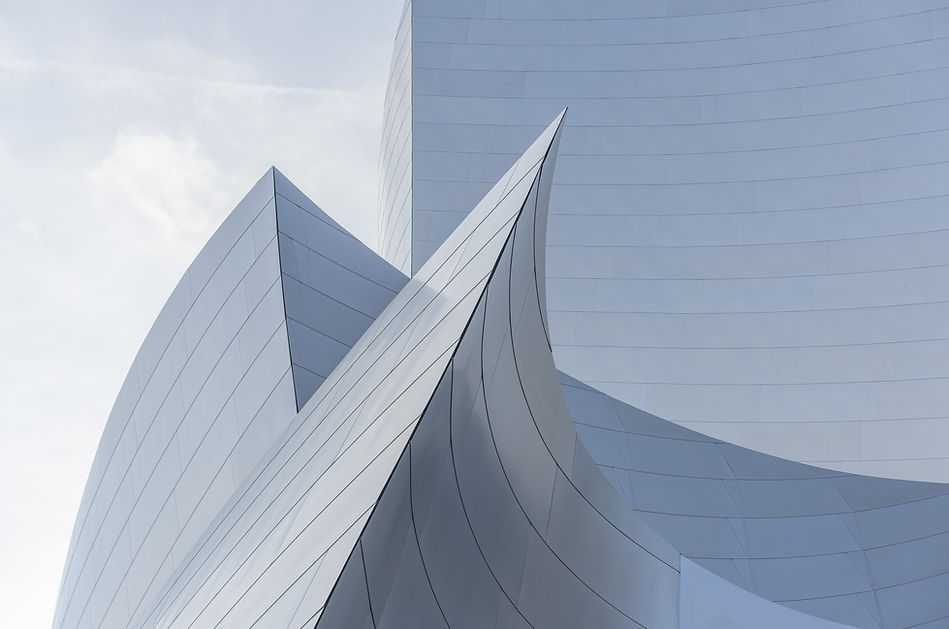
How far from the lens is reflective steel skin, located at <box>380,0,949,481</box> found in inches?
732

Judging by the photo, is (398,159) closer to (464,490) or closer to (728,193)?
(728,193)

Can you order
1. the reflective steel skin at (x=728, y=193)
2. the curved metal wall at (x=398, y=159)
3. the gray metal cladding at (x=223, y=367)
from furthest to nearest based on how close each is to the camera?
the curved metal wall at (x=398, y=159) < the reflective steel skin at (x=728, y=193) < the gray metal cladding at (x=223, y=367)

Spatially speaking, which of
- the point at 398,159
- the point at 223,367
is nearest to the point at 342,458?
the point at 223,367

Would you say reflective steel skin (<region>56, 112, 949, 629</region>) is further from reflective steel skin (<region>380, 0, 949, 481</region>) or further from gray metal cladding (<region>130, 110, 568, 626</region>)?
reflective steel skin (<region>380, 0, 949, 481</region>)

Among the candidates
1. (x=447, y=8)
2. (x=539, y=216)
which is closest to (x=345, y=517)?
(x=539, y=216)

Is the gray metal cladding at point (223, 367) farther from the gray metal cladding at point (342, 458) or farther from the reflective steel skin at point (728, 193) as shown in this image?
the reflective steel skin at point (728, 193)

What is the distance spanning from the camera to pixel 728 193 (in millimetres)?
21469

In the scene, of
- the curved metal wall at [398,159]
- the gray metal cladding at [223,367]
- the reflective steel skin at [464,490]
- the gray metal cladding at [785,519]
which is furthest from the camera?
the curved metal wall at [398,159]

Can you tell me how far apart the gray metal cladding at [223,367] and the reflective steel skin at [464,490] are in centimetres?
6

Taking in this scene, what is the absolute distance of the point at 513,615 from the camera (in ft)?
25.2

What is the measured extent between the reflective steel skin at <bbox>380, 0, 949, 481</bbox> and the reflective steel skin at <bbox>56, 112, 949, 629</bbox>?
159 centimetres

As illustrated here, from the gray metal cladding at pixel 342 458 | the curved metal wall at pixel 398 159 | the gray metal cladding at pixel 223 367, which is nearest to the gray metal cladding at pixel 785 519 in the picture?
the gray metal cladding at pixel 223 367

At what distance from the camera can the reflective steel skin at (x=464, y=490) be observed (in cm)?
622

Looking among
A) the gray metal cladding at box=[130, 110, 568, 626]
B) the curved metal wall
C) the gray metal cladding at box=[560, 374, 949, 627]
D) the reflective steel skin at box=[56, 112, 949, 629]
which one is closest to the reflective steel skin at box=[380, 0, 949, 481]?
the curved metal wall
